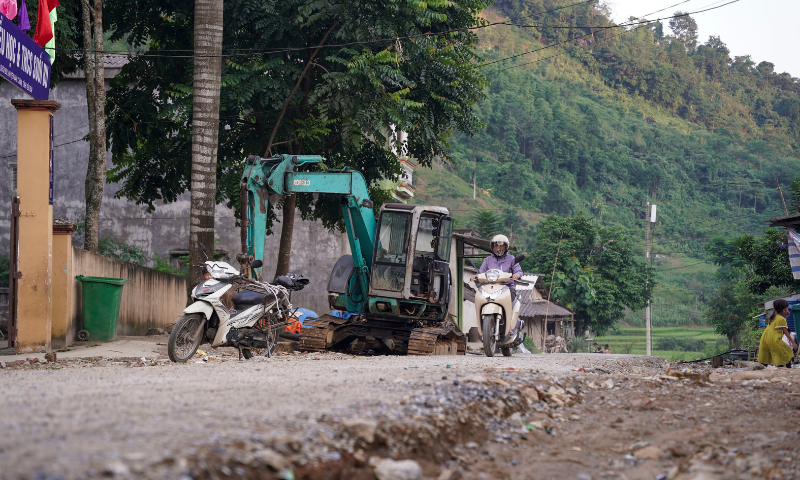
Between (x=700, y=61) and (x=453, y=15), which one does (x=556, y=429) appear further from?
(x=700, y=61)

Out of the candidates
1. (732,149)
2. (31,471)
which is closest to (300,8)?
(31,471)

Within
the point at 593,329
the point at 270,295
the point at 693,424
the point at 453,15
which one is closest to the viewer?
the point at 693,424

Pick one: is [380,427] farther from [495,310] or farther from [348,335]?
[348,335]

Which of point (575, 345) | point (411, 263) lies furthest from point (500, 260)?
point (575, 345)

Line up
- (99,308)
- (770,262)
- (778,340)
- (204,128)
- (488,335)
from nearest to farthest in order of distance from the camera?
(778,340) → (488,335) → (99,308) → (204,128) → (770,262)

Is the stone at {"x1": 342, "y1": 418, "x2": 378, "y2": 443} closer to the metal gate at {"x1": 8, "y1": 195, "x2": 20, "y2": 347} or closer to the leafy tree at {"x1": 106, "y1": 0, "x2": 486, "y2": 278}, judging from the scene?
the metal gate at {"x1": 8, "y1": 195, "x2": 20, "y2": 347}

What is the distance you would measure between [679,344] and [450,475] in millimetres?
67923

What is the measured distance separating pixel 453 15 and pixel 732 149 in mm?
112828

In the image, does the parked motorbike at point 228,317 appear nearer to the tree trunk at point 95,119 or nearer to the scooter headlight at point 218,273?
the scooter headlight at point 218,273

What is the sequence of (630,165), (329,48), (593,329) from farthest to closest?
(630,165) < (593,329) < (329,48)

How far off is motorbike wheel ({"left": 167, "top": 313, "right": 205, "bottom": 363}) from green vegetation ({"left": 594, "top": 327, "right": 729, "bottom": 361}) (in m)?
50.7

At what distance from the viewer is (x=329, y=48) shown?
1752 centimetres

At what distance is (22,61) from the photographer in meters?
11.4

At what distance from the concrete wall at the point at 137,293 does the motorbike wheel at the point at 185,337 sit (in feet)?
13.3
